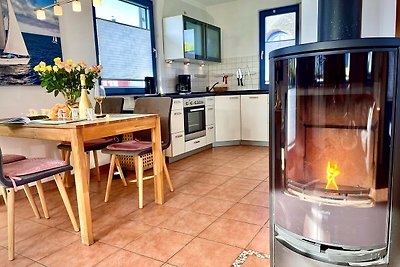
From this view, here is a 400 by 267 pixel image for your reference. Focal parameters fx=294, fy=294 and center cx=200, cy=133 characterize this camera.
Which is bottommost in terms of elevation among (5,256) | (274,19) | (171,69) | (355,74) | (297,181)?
(5,256)

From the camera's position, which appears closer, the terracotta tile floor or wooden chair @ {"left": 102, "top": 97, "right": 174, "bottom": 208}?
the terracotta tile floor

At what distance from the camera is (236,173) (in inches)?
129

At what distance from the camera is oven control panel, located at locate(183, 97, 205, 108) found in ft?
13.3

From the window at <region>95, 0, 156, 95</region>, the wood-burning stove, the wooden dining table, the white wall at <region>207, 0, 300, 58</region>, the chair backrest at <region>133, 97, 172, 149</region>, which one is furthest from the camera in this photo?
the white wall at <region>207, 0, 300, 58</region>

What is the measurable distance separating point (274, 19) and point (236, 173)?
3014 millimetres

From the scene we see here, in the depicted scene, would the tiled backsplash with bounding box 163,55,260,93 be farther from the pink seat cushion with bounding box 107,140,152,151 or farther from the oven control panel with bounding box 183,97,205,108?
the pink seat cushion with bounding box 107,140,152,151

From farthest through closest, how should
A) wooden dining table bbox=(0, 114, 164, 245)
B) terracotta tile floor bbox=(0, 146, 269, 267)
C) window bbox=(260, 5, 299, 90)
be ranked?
window bbox=(260, 5, 299, 90)
wooden dining table bbox=(0, 114, 164, 245)
terracotta tile floor bbox=(0, 146, 269, 267)

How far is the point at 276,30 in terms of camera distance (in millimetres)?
4973

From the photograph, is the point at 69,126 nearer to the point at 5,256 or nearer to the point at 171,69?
the point at 5,256

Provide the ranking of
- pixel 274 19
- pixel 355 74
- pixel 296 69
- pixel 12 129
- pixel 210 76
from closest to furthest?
pixel 355 74, pixel 296 69, pixel 12 129, pixel 274 19, pixel 210 76

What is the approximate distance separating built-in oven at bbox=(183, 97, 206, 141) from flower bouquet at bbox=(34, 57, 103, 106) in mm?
1848

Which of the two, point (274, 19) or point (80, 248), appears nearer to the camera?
point (80, 248)

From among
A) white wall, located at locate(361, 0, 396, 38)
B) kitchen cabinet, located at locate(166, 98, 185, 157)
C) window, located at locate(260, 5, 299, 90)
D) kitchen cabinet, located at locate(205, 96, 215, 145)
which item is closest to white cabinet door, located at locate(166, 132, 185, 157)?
kitchen cabinet, located at locate(166, 98, 185, 157)

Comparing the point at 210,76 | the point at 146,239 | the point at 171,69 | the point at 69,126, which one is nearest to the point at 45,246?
the point at 146,239
